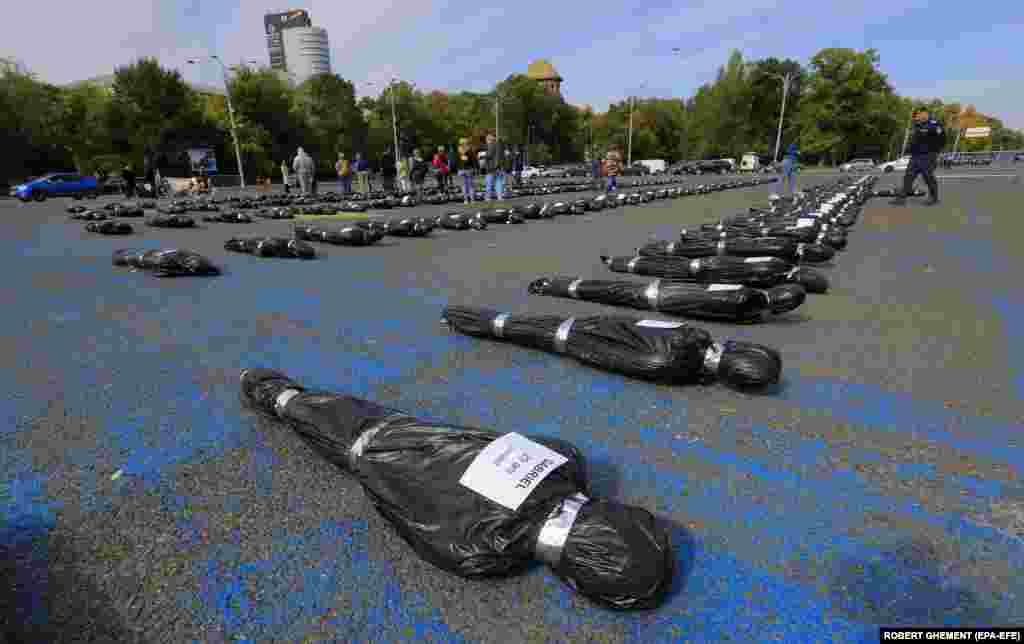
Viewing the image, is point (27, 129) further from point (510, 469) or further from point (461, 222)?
point (510, 469)

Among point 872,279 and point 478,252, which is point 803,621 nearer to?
point 872,279

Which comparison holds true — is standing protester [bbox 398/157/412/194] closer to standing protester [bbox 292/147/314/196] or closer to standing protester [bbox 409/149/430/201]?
standing protester [bbox 409/149/430/201]

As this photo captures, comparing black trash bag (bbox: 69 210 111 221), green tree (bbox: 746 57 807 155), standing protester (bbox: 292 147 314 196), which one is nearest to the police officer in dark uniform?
standing protester (bbox: 292 147 314 196)

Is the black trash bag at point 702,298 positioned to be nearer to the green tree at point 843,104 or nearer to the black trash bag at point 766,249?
the black trash bag at point 766,249

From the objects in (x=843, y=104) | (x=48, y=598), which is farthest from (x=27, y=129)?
(x=843, y=104)

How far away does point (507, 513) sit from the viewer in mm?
1461

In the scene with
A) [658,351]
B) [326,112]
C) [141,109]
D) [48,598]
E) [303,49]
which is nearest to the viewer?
[48,598]

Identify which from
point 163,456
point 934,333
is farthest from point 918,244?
point 163,456

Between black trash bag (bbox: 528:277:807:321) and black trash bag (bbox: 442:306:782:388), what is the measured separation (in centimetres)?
111

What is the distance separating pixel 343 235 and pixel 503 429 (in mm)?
6576

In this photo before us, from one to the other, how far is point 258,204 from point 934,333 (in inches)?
754

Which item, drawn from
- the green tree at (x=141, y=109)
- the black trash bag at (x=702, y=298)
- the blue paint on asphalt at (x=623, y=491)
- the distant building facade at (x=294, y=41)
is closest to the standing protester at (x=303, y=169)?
the blue paint on asphalt at (x=623, y=491)

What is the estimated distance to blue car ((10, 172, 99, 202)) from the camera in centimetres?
2375

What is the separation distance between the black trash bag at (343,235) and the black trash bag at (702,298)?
4.88 m
